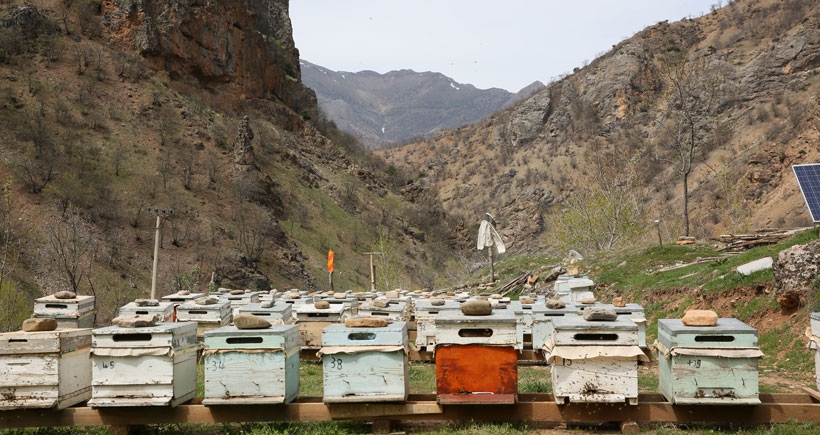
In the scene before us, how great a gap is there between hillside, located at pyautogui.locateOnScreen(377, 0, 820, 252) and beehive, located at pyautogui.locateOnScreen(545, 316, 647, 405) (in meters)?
32.4

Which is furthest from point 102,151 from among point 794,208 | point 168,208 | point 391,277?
point 794,208

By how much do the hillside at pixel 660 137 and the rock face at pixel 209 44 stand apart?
105 ft

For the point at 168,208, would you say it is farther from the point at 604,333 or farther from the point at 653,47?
the point at 653,47

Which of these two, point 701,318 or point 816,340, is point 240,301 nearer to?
point 701,318

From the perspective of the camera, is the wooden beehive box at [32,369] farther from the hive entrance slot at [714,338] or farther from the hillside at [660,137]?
the hillside at [660,137]

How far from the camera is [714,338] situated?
6422 millimetres

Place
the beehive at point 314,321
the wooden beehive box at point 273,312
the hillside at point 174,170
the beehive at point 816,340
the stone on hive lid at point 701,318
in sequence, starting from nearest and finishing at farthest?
1. the stone on hive lid at point 701,318
2. the beehive at point 816,340
3. the wooden beehive box at point 273,312
4. the beehive at point 314,321
5. the hillside at point 174,170

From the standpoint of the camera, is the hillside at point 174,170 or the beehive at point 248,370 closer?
the beehive at point 248,370

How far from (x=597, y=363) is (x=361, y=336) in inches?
100

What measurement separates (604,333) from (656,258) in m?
17.0

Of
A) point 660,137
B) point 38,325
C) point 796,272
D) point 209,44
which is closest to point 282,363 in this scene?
point 38,325

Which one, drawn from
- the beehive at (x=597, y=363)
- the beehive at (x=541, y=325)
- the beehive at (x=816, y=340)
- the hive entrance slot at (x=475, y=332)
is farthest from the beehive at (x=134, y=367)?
the beehive at (x=816, y=340)

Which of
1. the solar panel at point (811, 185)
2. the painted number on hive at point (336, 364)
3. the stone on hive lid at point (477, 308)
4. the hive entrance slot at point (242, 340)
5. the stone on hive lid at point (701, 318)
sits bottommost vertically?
the painted number on hive at point (336, 364)

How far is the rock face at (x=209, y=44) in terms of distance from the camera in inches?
2188
